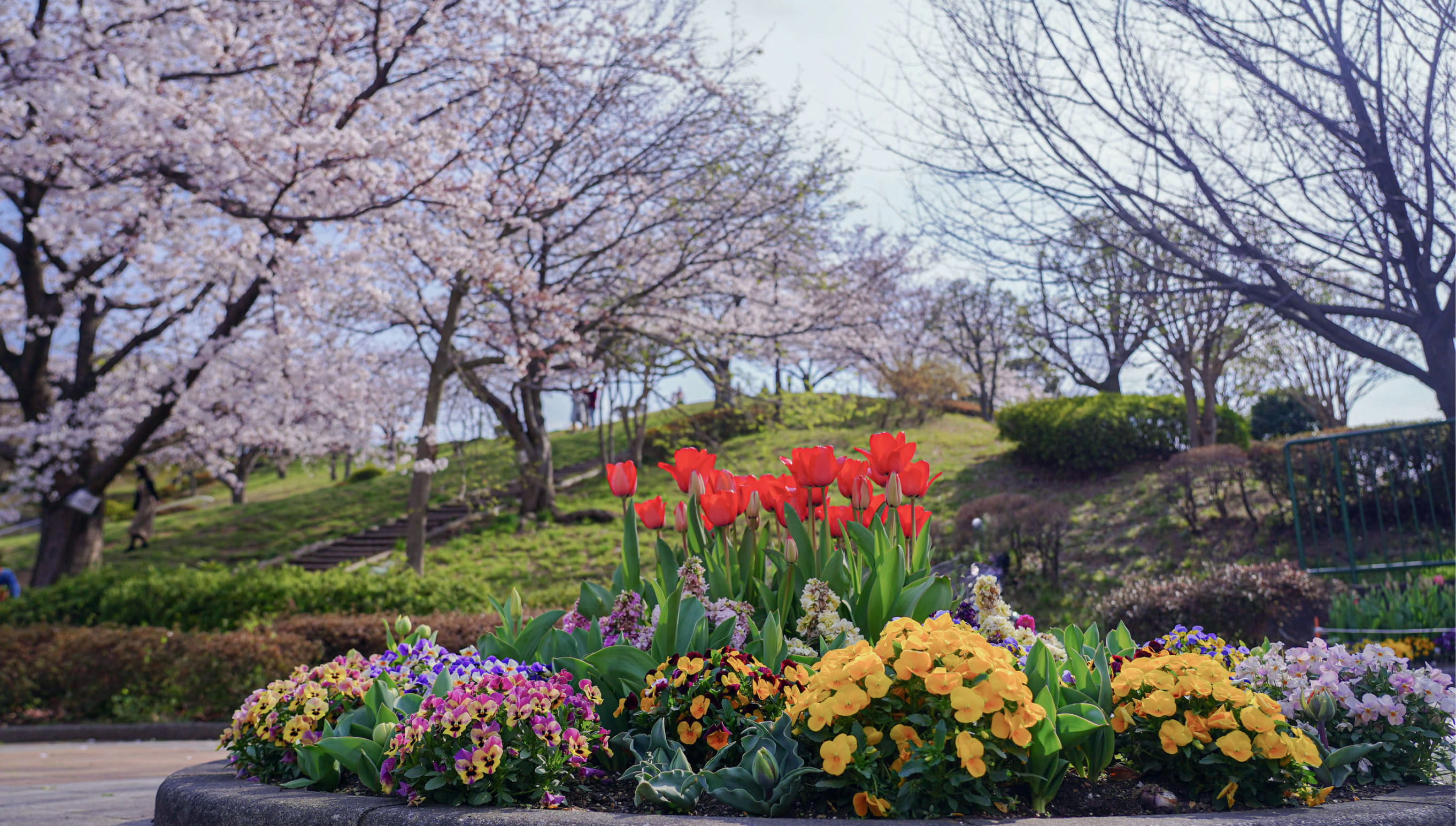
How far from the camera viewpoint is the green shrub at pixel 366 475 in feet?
96.8

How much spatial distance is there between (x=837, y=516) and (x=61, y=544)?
45.9 feet

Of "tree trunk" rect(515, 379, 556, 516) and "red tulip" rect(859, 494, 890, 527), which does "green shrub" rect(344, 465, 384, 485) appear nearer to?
"tree trunk" rect(515, 379, 556, 516)

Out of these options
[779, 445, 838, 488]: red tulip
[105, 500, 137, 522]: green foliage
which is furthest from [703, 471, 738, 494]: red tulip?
[105, 500, 137, 522]: green foliage

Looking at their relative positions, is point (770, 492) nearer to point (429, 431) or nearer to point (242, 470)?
point (429, 431)

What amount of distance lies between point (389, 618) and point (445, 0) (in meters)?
7.70

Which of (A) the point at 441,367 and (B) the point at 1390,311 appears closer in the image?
(B) the point at 1390,311

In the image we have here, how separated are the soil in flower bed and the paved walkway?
2025 millimetres

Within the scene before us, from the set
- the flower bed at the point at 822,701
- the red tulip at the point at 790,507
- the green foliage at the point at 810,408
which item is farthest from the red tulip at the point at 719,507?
the green foliage at the point at 810,408

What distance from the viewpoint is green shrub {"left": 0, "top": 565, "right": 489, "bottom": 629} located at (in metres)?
9.61

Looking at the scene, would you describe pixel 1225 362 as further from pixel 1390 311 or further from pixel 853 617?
pixel 853 617

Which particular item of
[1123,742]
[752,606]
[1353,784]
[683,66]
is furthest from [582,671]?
[683,66]

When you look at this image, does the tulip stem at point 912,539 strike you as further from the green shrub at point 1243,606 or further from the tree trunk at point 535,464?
the tree trunk at point 535,464

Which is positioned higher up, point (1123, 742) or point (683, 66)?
point (683, 66)

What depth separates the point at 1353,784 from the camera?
A: 2576 millimetres
